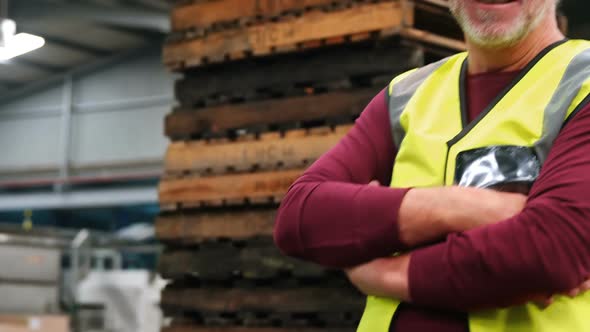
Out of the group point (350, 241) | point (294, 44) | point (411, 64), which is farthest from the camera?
point (294, 44)

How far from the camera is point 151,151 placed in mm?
19719

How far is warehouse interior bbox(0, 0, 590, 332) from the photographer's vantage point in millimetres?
4637

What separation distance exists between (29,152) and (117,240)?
24.5 ft

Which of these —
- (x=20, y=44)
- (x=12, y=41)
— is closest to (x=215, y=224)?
(x=12, y=41)

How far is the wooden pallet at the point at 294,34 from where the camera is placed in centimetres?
434

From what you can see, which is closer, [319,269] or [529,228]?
[529,228]

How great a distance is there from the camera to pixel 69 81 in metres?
21.8

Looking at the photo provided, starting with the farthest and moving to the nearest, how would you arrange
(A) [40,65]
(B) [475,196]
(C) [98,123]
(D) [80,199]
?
1. (A) [40,65]
2. (C) [98,123]
3. (D) [80,199]
4. (B) [475,196]

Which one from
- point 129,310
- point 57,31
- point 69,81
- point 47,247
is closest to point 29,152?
point 69,81

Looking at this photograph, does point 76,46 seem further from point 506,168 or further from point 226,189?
point 506,168

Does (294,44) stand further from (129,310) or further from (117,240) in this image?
(117,240)

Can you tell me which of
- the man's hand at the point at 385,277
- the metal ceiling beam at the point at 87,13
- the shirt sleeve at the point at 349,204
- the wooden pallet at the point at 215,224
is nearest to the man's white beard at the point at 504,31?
the shirt sleeve at the point at 349,204

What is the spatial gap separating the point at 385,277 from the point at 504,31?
0.59 metres

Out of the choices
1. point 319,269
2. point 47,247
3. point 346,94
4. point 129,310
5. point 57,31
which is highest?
point 57,31
